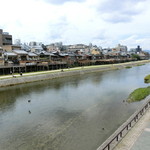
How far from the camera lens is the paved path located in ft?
28.9

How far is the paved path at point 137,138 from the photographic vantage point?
8.80m

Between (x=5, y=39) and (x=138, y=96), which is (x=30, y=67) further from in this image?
(x=138, y=96)

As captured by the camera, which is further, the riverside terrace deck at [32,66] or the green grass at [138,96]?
the riverside terrace deck at [32,66]

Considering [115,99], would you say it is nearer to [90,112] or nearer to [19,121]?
[90,112]

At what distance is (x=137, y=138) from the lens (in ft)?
31.7

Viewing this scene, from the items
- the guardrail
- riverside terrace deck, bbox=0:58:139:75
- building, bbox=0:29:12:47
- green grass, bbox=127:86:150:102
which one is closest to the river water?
green grass, bbox=127:86:150:102

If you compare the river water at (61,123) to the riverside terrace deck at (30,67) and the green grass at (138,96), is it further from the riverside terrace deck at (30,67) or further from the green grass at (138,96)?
the riverside terrace deck at (30,67)

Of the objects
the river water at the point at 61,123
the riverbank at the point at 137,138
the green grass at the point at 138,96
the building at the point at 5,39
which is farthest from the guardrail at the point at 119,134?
the building at the point at 5,39

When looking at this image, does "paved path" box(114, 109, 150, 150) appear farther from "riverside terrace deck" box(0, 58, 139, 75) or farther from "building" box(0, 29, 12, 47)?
"building" box(0, 29, 12, 47)

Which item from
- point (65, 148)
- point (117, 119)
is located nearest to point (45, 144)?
point (65, 148)

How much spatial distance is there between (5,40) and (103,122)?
6488 centimetres

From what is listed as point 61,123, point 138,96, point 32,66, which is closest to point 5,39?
point 32,66

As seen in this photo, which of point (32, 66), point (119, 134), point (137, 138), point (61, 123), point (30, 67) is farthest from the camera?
point (32, 66)

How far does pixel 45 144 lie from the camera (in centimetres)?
1200
